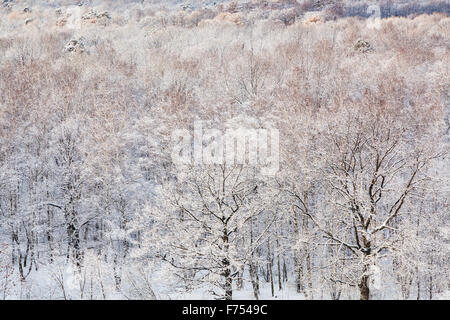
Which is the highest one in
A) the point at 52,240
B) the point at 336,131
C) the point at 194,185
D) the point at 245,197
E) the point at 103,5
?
the point at 103,5

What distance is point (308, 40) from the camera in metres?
50.8

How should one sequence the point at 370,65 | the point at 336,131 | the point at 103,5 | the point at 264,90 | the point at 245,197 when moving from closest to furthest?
the point at 245,197 < the point at 336,131 < the point at 264,90 < the point at 370,65 < the point at 103,5

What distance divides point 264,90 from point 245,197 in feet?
57.2

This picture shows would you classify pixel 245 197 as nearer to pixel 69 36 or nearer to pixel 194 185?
pixel 194 185

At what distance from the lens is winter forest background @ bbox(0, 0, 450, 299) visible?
1505 centimetres

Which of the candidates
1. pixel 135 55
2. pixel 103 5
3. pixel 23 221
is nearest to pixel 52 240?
pixel 23 221

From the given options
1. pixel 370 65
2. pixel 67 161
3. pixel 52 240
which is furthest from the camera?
pixel 370 65

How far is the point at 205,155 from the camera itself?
1814cm

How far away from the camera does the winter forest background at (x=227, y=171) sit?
1505 cm

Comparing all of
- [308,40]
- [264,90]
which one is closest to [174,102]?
[264,90]

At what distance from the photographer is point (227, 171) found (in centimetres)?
1612

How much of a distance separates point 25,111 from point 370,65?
36572mm

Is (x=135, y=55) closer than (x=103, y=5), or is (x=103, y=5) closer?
(x=135, y=55)

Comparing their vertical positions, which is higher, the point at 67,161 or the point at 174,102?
the point at 174,102
